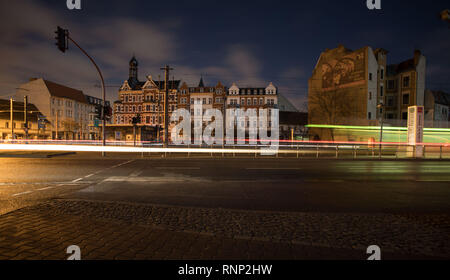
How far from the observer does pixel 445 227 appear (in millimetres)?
4195

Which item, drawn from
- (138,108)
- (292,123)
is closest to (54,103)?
(138,108)

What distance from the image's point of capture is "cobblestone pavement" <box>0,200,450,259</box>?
3207 millimetres

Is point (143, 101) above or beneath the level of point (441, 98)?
above

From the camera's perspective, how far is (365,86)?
3978 cm

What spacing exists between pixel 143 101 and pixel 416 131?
196 ft

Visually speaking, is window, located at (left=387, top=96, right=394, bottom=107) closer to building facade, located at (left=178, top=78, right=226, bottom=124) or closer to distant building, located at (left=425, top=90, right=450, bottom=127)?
distant building, located at (left=425, top=90, right=450, bottom=127)

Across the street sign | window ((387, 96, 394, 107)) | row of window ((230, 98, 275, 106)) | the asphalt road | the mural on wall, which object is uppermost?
the mural on wall

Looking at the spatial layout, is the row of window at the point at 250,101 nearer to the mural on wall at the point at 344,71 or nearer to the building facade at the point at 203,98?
the building facade at the point at 203,98

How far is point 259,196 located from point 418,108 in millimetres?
20723

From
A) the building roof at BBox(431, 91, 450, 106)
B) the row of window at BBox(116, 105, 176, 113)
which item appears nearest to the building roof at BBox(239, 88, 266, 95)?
the row of window at BBox(116, 105, 176, 113)

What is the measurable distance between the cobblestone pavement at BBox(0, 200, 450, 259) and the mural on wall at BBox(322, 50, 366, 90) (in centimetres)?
Answer: 4224

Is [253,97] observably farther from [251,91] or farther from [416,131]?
[416,131]

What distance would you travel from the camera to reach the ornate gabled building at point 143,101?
6519cm
